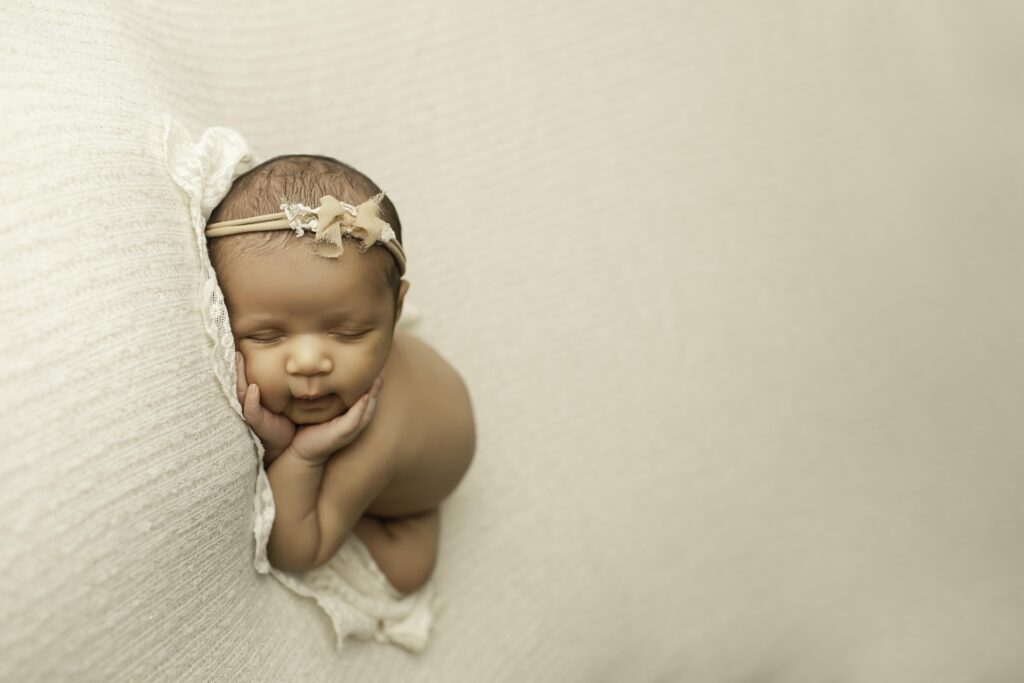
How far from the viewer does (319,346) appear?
943 millimetres

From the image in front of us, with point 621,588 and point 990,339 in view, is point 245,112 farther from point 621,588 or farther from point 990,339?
point 990,339

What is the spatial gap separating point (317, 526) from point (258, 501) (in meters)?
0.10

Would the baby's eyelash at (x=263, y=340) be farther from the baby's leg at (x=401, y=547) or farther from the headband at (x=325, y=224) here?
the baby's leg at (x=401, y=547)

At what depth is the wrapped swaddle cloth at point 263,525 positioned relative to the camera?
91cm

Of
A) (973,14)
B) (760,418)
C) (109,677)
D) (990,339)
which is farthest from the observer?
(973,14)

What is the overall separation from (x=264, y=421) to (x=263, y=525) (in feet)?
0.38

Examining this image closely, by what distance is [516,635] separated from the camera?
1.32m

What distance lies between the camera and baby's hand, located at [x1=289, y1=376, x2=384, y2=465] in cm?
100

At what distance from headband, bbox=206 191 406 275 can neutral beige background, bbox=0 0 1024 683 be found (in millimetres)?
56

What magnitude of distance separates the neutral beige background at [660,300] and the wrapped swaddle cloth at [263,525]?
0.8 inches

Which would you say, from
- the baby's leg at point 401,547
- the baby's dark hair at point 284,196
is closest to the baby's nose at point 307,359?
the baby's dark hair at point 284,196

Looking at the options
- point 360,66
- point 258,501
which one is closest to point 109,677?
point 258,501

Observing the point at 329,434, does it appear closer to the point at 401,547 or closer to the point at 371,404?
the point at 371,404

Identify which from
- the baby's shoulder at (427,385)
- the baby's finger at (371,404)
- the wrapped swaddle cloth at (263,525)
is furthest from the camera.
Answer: the baby's shoulder at (427,385)
